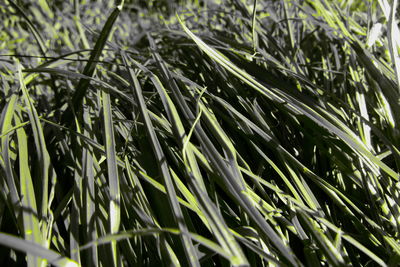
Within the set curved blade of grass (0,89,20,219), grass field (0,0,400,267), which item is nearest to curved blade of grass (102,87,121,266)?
grass field (0,0,400,267)

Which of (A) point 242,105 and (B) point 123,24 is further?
(B) point 123,24

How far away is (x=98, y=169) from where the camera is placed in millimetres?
549

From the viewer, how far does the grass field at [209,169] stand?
44 centimetres

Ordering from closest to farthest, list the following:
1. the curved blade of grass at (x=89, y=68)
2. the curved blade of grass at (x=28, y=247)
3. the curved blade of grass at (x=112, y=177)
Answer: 1. the curved blade of grass at (x=28, y=247)
2. the curved blade of grass at (x=112, y=177)
3. the curved blade of grass at (x=89, y=68)

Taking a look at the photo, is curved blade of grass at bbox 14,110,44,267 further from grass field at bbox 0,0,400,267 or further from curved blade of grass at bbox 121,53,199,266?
curved blade of grass at bbox 121,53,199,266

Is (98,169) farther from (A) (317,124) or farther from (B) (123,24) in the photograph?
(B) (123,24)

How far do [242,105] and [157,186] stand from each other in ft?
0.74

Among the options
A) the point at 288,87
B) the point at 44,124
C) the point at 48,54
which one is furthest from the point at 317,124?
the point at 48,54

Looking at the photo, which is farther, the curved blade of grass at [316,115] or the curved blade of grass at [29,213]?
the curved blade of grass at [316,115]

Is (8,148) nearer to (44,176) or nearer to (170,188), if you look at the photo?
(44,176)

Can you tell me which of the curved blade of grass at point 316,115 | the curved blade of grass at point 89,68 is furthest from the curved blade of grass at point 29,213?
Answer: the curved blade of grass at point 316,115

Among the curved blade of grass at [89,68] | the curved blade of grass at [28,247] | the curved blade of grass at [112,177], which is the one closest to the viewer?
the curved blade of grass at [28,247]

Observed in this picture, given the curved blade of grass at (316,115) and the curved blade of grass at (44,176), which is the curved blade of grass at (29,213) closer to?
the curved blade of grass at (44,176)

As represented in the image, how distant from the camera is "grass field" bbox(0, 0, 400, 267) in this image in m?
0.44
